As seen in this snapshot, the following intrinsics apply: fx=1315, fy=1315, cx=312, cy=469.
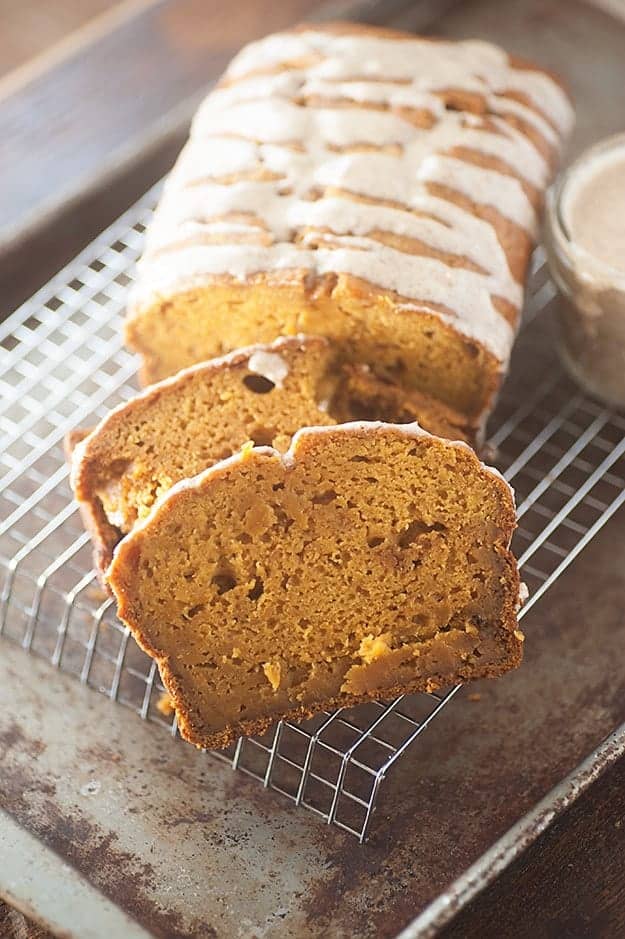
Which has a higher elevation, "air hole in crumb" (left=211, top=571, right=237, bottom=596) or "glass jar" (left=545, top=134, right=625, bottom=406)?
"glass jar" (left=545, top=134, right=625, bottom=406)

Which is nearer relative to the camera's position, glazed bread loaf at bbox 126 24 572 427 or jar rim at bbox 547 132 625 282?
glazed bread loaf at bbox 126 24 572 427

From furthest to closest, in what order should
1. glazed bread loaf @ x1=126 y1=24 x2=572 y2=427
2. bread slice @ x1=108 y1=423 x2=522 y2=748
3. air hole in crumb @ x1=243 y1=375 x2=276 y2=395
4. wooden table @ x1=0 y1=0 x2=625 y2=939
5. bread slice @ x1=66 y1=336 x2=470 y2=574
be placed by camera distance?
wooden table @ x1=0 y1=0 x2=625 y2=939
glazed bread loaf @ x1=126 y1=24 x2=572 y2=427
air hole in crumb @ x1=243 y1=375 x2=276 y2=395
bread slice @ x1=66 y1=336 x2=470 y2=574
bread slice @ x1=108 y1=423 x2=522 y2=748

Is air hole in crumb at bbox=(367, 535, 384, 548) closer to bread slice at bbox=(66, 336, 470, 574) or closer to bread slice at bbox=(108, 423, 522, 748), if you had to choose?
bread slice at bbox=(108, 423, 522, 748)

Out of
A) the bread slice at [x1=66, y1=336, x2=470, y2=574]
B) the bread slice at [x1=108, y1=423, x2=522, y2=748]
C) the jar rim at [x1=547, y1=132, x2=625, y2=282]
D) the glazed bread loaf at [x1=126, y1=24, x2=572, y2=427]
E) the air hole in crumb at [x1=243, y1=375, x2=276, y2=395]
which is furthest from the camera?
the jar rim at [x1=547, y1=132, x2=625, y2=282]

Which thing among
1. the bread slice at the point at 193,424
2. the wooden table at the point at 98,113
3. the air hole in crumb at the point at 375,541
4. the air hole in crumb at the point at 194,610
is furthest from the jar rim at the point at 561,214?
the air hole in crumb at the point at 194,610

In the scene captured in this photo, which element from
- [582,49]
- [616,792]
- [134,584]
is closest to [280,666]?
[134,584]

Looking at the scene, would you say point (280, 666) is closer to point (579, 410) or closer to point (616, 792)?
point (616, 792)

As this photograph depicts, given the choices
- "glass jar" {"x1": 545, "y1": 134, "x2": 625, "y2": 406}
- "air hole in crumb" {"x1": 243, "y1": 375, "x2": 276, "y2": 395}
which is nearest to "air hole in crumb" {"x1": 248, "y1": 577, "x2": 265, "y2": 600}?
"air hole in crumb" {"x1": 243, "y1": 375, "x2": 276, "y2": 395}

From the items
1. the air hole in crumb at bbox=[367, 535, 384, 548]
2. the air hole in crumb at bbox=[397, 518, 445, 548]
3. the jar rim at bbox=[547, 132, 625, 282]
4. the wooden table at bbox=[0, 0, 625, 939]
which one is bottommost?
the wooden table at bbox=[0, 0, 625, 939]
